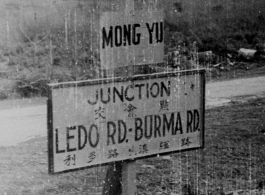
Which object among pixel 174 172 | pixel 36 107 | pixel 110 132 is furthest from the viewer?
pixel 36 107

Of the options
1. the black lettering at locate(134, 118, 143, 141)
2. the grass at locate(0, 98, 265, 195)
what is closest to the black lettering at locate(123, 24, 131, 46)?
the black lettering at locate(134, 118, 143, 141)

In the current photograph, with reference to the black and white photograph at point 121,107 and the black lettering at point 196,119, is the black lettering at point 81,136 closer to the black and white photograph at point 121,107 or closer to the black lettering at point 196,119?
the black and white photograph at point 121,107

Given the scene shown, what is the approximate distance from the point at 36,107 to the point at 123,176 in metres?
5.07

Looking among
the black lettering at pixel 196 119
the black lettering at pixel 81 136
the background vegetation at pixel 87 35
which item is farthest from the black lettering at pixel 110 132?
the background vegetation at pixel 87 35

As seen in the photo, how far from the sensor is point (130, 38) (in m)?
4.11

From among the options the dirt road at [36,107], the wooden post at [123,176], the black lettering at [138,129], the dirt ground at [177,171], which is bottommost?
the dirt ground at [177,171]

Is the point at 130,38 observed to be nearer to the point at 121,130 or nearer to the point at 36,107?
the point at 121,130

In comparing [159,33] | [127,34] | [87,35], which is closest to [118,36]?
[127,34]

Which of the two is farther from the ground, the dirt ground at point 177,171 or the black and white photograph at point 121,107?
the black and white photograph at point 121,107

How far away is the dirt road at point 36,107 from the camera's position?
7.83 metres

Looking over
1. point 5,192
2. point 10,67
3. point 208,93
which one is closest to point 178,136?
point 5,192

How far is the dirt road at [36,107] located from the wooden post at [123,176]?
3.28 metres

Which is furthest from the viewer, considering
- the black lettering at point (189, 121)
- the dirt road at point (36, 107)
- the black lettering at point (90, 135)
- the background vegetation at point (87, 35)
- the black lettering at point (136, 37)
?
the background vegetation at point (87, 35)

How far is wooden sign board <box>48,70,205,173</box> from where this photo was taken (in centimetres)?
377
